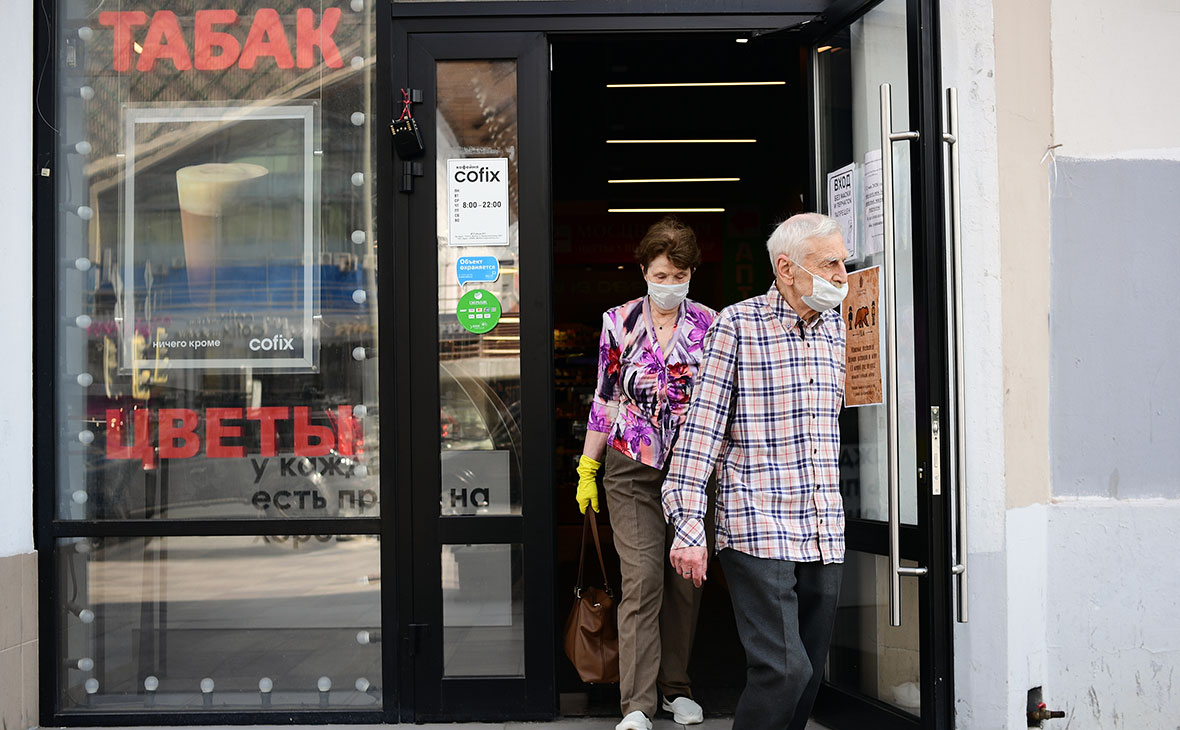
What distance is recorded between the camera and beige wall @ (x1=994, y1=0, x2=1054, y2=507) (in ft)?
13.3

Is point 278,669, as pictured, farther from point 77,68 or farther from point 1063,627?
point 1063,627


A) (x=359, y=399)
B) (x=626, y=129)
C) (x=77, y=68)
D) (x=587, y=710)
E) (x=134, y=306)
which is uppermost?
(x=626, y=129)

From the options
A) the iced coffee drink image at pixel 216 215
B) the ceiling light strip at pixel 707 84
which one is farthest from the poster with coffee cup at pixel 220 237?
the ceiling light strip at pixel 707 84

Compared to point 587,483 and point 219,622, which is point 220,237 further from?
point 587,483

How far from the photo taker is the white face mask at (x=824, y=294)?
10.1ft

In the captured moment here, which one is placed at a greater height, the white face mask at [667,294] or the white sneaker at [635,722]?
the white face mask at [667,294]

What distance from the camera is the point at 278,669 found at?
4383 millimetres

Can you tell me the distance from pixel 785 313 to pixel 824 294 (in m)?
0.15

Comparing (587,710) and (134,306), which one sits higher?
(134,306)

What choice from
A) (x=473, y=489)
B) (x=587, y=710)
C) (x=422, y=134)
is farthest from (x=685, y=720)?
(x=422, y=134)

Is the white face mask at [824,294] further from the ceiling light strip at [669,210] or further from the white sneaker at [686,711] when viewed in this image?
the ceiling light strip at [669,210]

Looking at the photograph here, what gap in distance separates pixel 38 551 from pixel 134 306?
3.72 ft

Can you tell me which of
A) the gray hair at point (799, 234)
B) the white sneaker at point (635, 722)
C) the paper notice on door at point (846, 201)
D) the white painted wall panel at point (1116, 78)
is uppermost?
the white painted wall panel at point (1116, 78)

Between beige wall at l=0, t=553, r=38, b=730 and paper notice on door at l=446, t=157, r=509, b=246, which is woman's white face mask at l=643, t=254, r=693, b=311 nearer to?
paper notice on door at l=446, t=157, r=509, b=246
